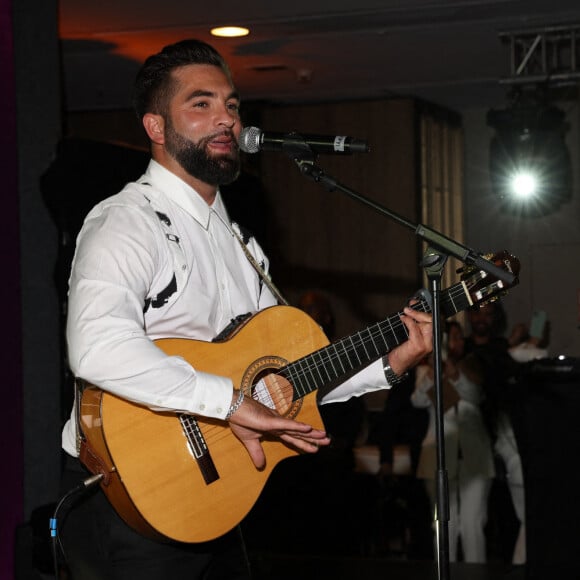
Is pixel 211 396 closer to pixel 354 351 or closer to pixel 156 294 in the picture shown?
pixel 156 294

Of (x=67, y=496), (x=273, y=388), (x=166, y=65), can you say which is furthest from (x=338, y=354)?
(x=166, y=65)

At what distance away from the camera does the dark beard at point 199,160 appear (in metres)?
2.40

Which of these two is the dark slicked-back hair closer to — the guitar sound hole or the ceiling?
the guitar sound hole

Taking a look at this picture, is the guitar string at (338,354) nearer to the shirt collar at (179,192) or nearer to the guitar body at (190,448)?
the guitar body at (190,448)

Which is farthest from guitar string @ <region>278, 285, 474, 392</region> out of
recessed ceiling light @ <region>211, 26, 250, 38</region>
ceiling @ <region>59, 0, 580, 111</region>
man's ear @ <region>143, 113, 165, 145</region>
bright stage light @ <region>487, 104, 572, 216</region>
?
bright stage light @ <region>487, 104, 572, 216</region>

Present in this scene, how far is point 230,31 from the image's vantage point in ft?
19.8

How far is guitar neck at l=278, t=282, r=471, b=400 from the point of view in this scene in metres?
2.35

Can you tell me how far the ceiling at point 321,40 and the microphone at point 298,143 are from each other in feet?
11.2

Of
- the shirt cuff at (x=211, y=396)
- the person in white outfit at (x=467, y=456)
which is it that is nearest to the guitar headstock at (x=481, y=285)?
the shirt cuff at (x=211, y=396)

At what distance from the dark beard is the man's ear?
3 centimetres

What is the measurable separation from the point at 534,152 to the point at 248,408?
215 inches

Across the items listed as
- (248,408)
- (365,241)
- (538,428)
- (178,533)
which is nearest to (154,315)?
(248,408)

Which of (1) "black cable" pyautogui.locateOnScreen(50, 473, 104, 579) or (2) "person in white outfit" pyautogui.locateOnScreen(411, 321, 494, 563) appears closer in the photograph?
(1) "black cable" pyautogui.locateOnScreen(50, 473, 104, 579)

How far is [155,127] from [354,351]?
2.51ft
